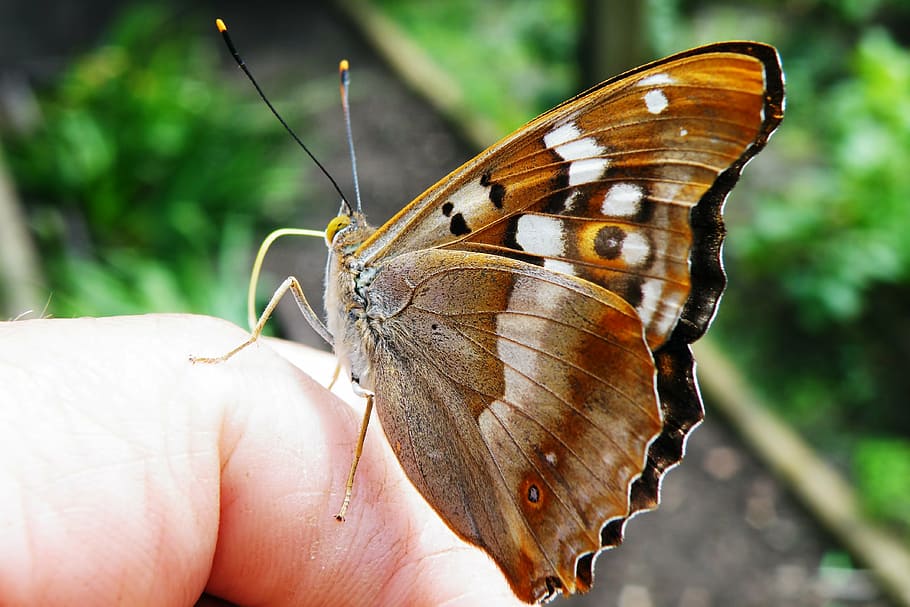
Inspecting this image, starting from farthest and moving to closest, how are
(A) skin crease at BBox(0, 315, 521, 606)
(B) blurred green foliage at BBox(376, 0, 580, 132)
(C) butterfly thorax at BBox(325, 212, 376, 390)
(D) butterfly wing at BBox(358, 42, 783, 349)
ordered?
(B) blurred green foliage at BBox(376, 0, 580, 132), (C) butterfly thorax at BBox(325, 212, 376, 390), (D) butterfly wing at BBox(358, 42, 783, 349), (A) skin crease at BBox(0, 315, 521, 606)

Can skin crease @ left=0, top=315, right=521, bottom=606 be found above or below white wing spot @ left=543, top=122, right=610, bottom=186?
below

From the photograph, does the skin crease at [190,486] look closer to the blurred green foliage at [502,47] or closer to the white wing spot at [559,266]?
the white wing spot at [559,266]

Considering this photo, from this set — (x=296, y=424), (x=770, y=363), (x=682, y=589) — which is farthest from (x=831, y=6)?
(x=296, y=424)

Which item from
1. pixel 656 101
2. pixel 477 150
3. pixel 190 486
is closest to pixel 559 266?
pixel 656 101

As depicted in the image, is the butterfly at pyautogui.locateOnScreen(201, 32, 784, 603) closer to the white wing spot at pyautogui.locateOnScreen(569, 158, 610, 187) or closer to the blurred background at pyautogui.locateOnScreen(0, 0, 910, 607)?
the white wing spot at pyautogui.locateOnScreen(569, 158, 610, 187)

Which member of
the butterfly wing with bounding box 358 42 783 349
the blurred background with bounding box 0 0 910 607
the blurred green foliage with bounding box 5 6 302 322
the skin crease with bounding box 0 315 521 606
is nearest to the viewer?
the skin crease with bounding box 0 315 521 606

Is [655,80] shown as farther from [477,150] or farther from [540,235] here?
[477,150]

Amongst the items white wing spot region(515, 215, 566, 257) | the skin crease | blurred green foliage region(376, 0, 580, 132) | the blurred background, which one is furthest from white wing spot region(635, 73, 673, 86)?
blurred green foliage region(376, 0, 580, 132)
